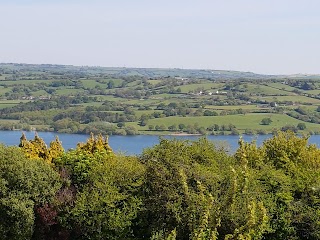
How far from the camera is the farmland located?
100750 mm

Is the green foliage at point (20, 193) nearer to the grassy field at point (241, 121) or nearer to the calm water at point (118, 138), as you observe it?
the calm water at point (118, 138)

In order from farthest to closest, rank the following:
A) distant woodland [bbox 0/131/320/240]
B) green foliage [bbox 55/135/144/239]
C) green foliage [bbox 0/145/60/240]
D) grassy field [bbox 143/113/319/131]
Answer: grassy field [bbox 143/113/319/131]
green foliage [bbox 0/145/60/240]
green foliage [bbox 55/135/144/239]
distant woodland [bbox 0/131/320/240]

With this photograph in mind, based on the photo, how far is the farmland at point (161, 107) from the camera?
100750 millimetres

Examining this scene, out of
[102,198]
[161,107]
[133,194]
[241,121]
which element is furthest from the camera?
[161,107]

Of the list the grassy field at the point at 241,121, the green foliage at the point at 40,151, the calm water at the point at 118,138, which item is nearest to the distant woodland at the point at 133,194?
the green foliage at the point at 40,151

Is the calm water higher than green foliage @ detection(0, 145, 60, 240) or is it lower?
lower

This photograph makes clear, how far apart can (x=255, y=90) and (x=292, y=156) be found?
412 ft

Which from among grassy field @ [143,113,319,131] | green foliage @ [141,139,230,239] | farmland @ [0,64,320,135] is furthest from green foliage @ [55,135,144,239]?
grassy field @ [143,113,319,131]

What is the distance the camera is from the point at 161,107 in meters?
128

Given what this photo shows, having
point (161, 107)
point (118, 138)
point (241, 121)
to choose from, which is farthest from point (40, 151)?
point (161, 107)

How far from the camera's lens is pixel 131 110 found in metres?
123

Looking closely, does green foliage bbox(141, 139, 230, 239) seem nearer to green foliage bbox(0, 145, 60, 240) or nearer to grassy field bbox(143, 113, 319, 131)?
green foliage bbox(0, 145, 60, 240)

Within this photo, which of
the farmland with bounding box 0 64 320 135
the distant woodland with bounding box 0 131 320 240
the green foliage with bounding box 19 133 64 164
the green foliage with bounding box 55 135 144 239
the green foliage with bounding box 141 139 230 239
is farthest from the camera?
the farmland with bounding box 0 64 320 135

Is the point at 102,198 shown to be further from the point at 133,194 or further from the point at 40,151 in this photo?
Result: the point at 40,151
